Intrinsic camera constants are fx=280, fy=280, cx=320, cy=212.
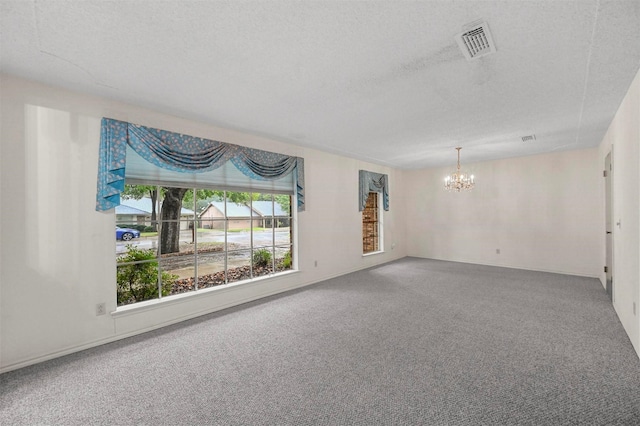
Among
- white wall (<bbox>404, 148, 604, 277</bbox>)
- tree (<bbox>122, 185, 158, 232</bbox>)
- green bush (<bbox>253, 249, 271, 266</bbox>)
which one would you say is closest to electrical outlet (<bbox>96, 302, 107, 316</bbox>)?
tree (<bbox>122, 185, 158, 232</bbox>)

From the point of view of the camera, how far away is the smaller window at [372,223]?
22.7ft

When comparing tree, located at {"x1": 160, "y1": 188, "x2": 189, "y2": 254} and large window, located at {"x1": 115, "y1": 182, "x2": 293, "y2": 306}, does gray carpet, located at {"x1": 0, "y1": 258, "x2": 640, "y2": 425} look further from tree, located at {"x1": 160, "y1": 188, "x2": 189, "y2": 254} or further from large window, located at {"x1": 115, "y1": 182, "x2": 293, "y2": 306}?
tree, located at {"x1": 160, "y1": 188, "x2": 189, "y2": 254}

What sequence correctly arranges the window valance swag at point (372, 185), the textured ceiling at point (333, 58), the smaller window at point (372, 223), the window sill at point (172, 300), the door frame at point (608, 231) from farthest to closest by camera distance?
the smaller window at point (372, 223) → the window valance swag at point (372, 185) → the door frame at point (608, 231) → the window sill at point (172, 300) → the textured ceiling at point (333, 58)

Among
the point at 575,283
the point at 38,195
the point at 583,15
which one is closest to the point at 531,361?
the point at 583,15

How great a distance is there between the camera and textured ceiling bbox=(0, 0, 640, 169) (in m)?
1.63

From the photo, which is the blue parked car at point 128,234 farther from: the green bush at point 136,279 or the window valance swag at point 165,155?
the window valance swag at point 165,155

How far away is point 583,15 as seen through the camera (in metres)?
1.67

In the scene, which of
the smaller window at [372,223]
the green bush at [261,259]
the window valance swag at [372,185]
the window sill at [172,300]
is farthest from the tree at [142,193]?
the smaller window at [372,223]

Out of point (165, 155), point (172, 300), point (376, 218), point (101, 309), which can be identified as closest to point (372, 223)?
point (376, 218)

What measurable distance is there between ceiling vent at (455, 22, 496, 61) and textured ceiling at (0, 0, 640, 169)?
0.05 m

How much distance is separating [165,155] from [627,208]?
487 cm

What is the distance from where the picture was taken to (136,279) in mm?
3543

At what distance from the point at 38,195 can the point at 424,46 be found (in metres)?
3.39

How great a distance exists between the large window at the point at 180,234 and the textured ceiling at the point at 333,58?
4.12ft
